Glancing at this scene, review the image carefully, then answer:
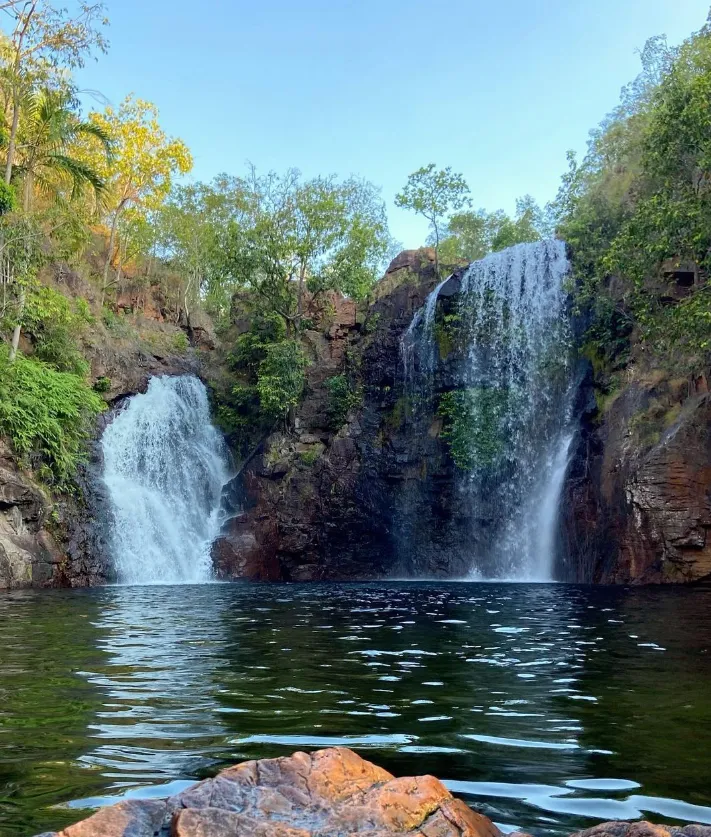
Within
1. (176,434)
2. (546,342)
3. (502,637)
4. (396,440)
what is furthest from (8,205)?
(502,637)

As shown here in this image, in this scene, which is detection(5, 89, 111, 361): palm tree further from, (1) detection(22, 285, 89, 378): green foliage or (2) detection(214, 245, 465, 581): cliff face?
(2) detection(214, 245, 465, 581): cliff face

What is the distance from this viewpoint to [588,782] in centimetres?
384

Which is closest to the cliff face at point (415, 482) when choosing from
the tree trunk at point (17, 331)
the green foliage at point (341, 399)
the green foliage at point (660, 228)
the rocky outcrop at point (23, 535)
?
the green foliage at point (341, 399)

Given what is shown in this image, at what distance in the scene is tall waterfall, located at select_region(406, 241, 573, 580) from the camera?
2483 cm

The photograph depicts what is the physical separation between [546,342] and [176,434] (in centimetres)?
1389

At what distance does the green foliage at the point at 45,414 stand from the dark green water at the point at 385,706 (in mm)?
11414

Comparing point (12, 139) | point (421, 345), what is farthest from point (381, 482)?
point (12, 139)

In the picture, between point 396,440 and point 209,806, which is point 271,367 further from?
point 209,806

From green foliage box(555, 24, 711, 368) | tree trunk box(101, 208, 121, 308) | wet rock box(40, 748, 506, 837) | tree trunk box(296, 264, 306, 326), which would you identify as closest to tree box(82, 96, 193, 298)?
tree trunk box(101, 208, 121, 308)

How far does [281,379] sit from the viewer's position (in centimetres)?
2988

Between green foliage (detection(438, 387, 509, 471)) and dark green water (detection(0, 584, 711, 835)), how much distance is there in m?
14.8

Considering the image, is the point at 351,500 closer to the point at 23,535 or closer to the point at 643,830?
the point at 23,535

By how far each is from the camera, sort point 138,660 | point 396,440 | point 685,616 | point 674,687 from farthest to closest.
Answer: point 396,440, point 685,616, point 138,660, point 674,687

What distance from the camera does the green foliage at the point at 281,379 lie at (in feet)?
97.1
